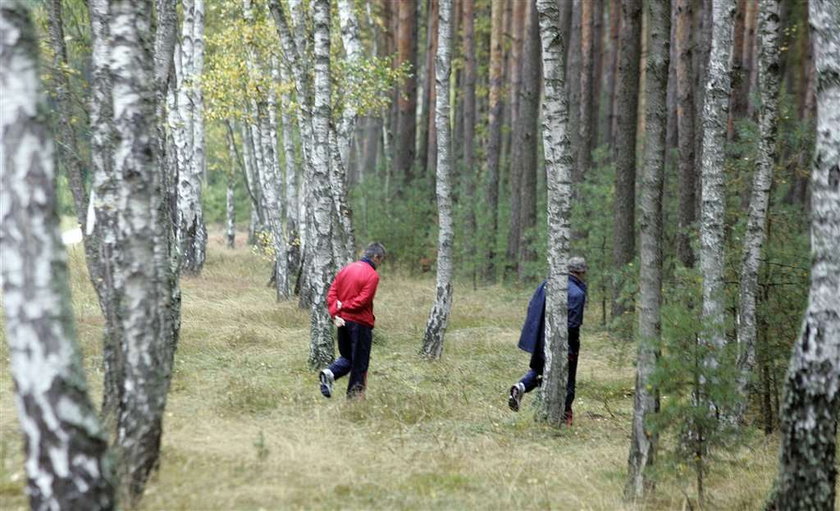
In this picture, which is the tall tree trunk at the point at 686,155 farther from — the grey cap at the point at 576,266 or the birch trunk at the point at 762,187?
the birch trunk at the point at 762,187

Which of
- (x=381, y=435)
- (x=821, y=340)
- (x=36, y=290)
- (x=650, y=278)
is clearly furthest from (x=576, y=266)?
(x=36, y=290)

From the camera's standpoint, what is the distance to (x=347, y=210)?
15.4 meters

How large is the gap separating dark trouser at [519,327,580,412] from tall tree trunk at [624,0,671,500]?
2.74m

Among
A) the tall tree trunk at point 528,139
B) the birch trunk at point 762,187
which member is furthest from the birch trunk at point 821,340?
the tall tree trunk at point 528,139

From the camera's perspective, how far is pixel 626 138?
52.3 ft

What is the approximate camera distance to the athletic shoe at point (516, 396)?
1080 centimetres

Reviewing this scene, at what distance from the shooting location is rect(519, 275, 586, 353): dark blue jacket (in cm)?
1058

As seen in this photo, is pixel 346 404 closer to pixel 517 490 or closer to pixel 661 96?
pixel 517 490

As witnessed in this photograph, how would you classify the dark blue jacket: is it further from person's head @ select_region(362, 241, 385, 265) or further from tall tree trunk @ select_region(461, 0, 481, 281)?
tall tree trunk @ select_region(461, 0, 481, 281)

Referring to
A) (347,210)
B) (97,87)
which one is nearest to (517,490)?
(97,87)

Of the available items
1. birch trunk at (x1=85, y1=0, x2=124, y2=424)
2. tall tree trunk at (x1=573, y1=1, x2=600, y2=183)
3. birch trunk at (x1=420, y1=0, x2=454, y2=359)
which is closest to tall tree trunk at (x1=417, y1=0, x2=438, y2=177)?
tall tree trunk at (x1=573, y1=1, x2=600, y2=183)

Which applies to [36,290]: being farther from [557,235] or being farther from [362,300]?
[557,235]

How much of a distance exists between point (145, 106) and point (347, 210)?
9055mm

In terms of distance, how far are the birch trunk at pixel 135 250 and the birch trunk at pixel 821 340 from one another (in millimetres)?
4276
